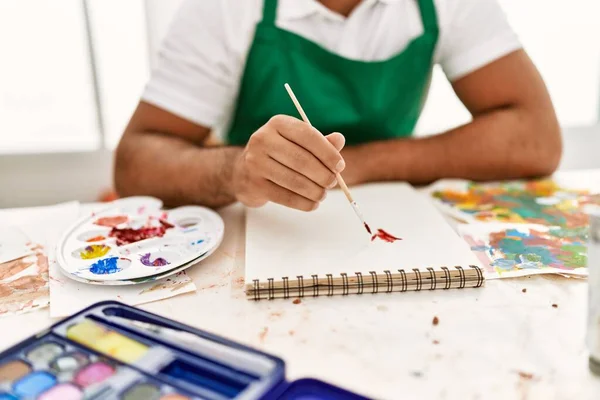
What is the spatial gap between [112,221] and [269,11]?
0.48 meters

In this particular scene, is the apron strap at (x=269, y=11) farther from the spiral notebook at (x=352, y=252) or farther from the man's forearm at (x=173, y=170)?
the spiral notebook at (x=352, y=252)

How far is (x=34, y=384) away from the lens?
435mm

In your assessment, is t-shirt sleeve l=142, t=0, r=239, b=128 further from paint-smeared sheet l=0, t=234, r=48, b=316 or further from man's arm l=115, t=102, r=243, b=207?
paint-smeared sheet l=0, t=234, r=48, b=316

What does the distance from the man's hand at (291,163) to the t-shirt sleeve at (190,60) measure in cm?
30

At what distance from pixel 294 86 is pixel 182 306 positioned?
1.87ft

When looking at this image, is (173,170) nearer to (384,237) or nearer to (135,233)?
(135,233)

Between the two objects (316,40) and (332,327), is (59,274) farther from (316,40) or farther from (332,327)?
(316,40)

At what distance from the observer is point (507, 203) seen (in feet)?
2.82

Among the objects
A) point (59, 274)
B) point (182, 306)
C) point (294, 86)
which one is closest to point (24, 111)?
point (294, 86)

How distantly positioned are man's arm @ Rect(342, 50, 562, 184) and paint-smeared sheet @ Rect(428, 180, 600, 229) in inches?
1.3

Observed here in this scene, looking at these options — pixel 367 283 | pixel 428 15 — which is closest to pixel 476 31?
pixel 428 15

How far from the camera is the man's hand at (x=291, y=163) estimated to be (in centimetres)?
68

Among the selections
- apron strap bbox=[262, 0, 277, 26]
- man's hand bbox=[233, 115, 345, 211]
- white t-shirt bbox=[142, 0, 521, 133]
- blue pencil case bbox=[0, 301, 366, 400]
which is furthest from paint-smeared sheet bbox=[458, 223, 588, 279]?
apron strap bbox=[262, 0, 277, 26]

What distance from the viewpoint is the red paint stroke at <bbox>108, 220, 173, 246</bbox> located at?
72 cm
